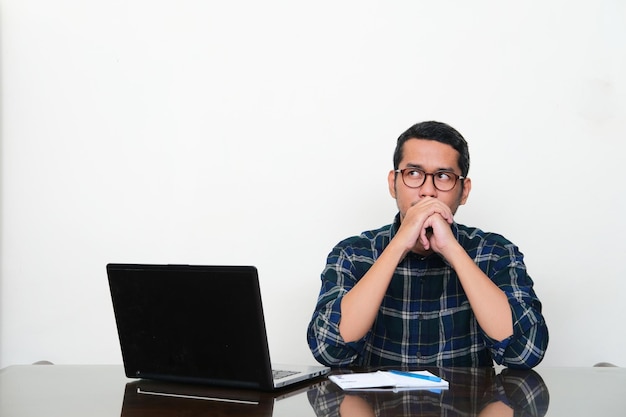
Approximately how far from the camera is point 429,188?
2172mm

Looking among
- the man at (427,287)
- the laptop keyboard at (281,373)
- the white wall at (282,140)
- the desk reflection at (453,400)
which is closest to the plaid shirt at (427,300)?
the man at (427,287)

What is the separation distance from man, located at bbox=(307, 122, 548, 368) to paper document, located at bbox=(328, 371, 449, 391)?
1.08 feet

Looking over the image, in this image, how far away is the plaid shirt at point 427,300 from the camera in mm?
2104

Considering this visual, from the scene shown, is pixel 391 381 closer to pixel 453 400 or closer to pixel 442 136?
pixel 453 400

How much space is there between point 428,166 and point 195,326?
945mm

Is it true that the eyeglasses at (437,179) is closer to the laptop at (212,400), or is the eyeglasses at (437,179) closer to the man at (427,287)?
the man at (427,287)

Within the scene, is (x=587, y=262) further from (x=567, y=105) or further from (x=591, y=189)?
(x=567, y=105)

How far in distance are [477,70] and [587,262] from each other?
2.69 feet

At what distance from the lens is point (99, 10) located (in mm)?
2932

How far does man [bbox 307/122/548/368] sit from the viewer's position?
1.93 m

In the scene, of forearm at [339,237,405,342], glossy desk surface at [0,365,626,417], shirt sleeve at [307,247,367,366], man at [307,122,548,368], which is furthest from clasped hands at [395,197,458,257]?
glossy desk surface at [0,365,626,417]

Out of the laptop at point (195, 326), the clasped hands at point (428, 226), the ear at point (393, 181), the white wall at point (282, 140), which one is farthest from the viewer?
the white wall at point (282, 140)

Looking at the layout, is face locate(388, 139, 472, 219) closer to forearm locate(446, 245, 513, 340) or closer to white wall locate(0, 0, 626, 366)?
forearm locate(446, 245, 513, 340)

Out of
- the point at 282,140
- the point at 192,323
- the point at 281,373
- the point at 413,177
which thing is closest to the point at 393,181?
the point at 413,177
